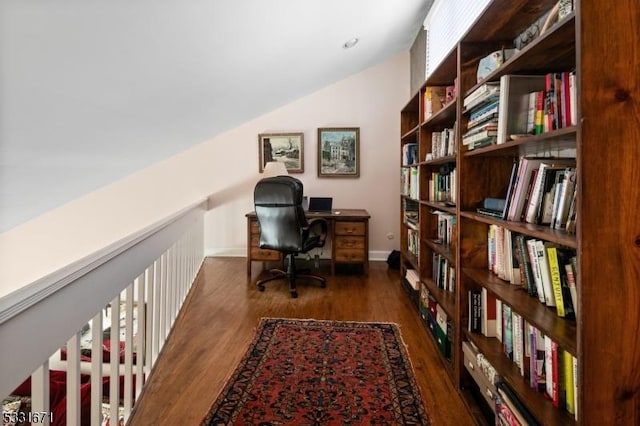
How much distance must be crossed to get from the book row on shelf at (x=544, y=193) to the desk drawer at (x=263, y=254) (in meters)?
2.48

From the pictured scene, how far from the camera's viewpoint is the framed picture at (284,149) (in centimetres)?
400

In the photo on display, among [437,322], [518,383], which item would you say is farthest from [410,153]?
[518,383]

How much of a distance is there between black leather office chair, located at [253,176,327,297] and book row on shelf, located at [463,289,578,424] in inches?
62.0

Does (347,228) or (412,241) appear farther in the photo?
(347,228)

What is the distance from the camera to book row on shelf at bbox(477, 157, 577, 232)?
3.34ft

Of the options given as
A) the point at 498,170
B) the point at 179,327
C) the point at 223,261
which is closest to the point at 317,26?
the point at 498,170

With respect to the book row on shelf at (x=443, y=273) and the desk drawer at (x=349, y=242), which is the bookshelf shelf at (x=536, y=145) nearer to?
the book row on shelf at (x=443, y=273)

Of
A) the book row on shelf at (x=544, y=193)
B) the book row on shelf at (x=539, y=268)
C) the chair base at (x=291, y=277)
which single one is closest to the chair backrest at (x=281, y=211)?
the chair base at (x=291, y=277)

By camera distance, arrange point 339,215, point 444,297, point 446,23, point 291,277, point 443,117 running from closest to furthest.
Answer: point 444,297 → point 443,117 → point 446,23 → point 291,277 → point 339,215

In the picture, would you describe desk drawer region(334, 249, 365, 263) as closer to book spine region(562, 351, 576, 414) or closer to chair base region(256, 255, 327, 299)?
chair base region(256, 255, 327, 299)

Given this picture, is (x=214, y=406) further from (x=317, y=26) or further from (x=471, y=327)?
(x=317, y=26)

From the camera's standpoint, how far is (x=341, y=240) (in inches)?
134

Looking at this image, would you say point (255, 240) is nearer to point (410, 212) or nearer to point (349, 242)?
point (349, 242)

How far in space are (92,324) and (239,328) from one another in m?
1.18
